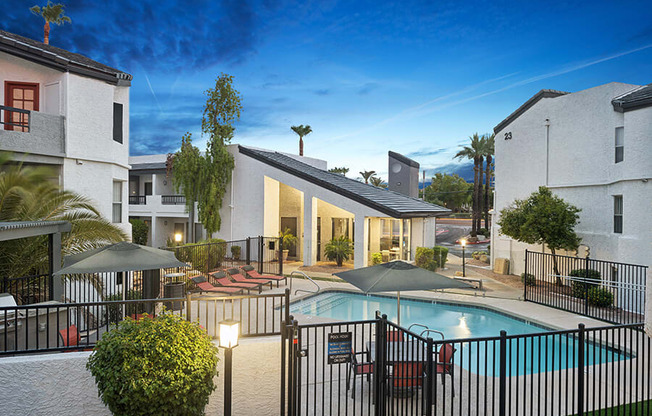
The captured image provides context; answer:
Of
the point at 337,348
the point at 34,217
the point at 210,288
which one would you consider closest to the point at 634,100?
the point at 337,348

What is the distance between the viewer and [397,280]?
745 cm

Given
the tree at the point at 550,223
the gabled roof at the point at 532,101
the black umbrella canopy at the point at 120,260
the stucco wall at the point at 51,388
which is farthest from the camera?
the gabled roof at the point at 532,101

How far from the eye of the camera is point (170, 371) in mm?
4762

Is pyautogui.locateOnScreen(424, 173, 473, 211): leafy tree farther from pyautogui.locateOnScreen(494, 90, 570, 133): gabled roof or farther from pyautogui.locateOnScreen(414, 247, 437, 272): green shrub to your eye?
pyautogui.locateOnScreen(414, 247, 437, 272): green shrub

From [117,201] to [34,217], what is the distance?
4.97 m

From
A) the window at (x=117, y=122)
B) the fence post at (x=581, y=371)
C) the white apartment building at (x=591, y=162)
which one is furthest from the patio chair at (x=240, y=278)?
the white apartment building at (x=591, y=162)

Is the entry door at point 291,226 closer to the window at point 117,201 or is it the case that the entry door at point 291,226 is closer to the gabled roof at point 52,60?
the window at point 117,201

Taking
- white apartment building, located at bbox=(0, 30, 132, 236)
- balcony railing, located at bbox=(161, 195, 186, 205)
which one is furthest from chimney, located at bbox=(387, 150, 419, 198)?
white apartment building, located at bbox=(0, 30, 132, 236)

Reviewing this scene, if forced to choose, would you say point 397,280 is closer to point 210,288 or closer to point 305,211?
point 210,288

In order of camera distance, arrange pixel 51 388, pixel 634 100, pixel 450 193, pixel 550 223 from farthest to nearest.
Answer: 1. pixel 450 193
2. pixel 550 223
3. pixel 634 100
4. pixel 51 388

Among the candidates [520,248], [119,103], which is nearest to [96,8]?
[119,103]

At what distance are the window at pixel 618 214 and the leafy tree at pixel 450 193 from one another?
6362 centimetres

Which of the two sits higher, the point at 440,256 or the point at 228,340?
the point at 228,340

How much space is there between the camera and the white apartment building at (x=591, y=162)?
503 inches
